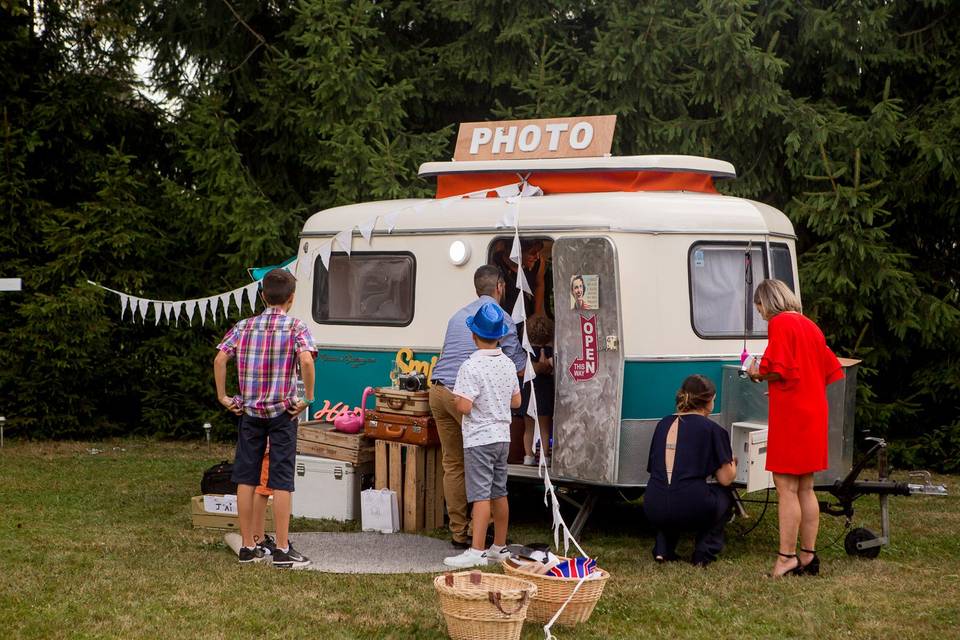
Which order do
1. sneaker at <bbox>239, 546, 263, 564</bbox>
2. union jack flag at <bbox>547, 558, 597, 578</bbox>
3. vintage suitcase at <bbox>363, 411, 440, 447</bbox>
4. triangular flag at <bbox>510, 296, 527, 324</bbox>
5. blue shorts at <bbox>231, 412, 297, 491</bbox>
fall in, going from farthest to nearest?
vintage suitcase at <bbox>363, 411, 440, 447</bbox> → triangular flag at <bbox>510, 296, 527, 324</bbox> → sneaker at <bbox>239, 546, 263, 564</bbox> → blue shorts at <bbox>231, 412, 297, 491</bbox> → union jack flag at <bbox>547, 558, 597, 578</bbox>

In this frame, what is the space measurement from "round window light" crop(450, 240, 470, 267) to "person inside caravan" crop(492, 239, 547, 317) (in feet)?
0.65

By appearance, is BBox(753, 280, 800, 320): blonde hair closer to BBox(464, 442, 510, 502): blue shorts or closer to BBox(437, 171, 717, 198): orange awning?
BBox(437, 171, 717, 198): orange awning

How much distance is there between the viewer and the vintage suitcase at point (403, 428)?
8617 mm

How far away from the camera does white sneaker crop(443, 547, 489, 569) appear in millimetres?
7523

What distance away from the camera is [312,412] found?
977cm

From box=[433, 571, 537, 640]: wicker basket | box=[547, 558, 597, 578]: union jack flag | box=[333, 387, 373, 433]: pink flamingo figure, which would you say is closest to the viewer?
box=[433, 571, 537, 640]: wicker basket

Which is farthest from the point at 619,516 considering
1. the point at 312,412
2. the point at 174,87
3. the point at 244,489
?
the point at 174,87

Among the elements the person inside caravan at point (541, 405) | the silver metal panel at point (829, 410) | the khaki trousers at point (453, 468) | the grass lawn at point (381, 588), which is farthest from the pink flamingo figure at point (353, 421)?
the silver metal panel at point (829, 410)

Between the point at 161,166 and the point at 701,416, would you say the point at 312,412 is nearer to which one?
the point at 701,416

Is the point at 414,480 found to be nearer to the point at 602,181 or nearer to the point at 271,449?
the point at 271,449

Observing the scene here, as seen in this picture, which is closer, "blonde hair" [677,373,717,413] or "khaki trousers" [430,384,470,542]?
"blonde hair" [677,373,717,413]

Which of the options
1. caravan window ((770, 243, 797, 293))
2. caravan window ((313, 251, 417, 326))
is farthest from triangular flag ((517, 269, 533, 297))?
caravan window ((770, 243, 797, 293))

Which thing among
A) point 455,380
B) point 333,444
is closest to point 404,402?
point 333,444

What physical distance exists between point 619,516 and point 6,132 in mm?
8323
